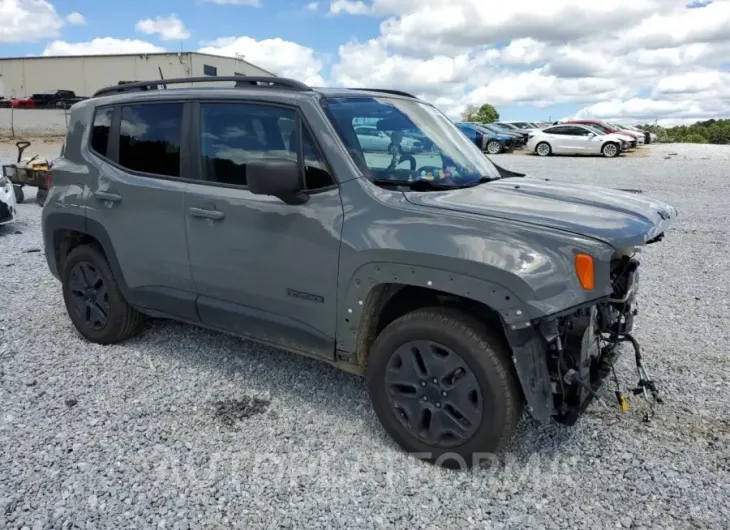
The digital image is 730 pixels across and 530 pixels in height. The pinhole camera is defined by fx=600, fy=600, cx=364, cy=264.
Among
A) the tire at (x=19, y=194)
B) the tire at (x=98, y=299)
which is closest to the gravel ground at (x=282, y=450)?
the tire at (x=98, y=299)

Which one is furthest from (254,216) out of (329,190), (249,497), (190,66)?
(190,66)

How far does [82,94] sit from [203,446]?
61.5 metres

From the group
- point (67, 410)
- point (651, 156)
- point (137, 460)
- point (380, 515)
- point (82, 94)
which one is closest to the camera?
point (380, 515)

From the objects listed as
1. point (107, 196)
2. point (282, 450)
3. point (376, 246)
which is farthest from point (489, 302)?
point (107, 196)

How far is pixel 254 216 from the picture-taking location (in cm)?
354

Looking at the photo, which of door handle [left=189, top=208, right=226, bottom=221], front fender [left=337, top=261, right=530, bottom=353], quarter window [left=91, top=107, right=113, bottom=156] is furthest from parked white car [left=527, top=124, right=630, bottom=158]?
front fender [left=337, top=261, right=530, bottom=353]

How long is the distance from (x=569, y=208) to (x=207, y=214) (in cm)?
214

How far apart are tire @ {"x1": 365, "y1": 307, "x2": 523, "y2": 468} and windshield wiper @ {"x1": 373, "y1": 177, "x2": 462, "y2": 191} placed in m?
0.72

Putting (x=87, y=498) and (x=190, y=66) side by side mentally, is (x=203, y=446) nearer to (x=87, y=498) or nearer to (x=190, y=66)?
(x=87, y=498)

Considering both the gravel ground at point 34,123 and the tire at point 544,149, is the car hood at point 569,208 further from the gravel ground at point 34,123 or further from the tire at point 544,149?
the gravel ground at point 34,123

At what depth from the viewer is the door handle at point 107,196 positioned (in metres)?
4.25

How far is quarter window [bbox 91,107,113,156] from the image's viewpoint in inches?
175

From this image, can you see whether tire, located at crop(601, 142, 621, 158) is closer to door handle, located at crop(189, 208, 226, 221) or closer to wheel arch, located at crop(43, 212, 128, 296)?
wheel arch, located at crop(43, 212, 128, 296)

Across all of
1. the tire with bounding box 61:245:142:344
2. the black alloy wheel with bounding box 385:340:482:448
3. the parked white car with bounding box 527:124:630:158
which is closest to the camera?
the black alloy wheel with bounding box 385:340:482:448
